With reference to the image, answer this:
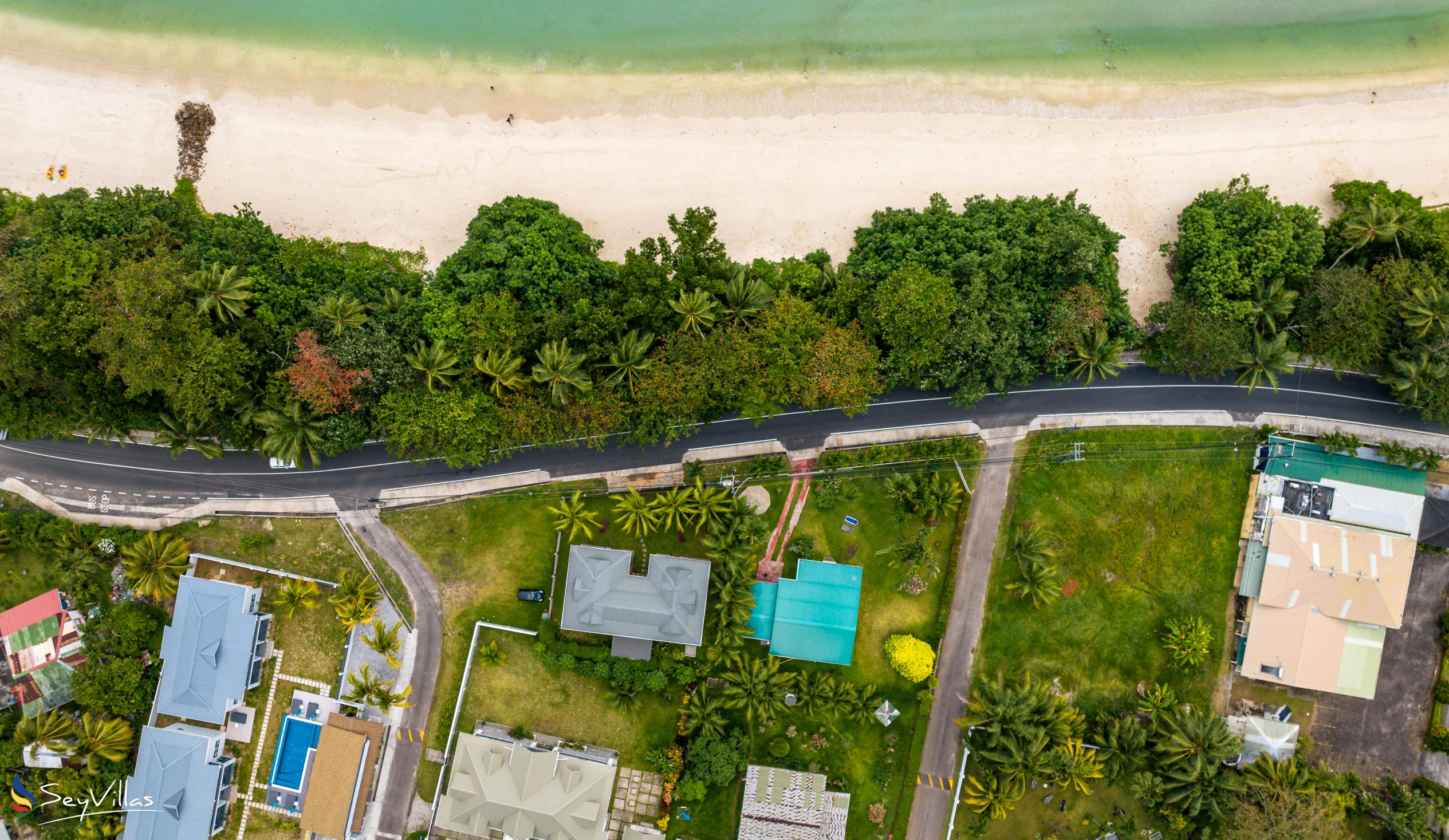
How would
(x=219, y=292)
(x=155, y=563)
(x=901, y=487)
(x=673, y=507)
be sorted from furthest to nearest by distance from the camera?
1. (x=155, y=563)
2. (x=901, y=487)
3. (x=673, y=507)
4. (x=219, y=292)

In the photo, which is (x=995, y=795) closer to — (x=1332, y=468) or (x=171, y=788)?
(x=1332, y=468)

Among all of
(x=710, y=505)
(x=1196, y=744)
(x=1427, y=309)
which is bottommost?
(x=1196, y=744)

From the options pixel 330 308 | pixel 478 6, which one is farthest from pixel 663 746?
pixel 478 6

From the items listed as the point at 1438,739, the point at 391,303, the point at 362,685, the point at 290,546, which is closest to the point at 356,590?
the point at 362,685

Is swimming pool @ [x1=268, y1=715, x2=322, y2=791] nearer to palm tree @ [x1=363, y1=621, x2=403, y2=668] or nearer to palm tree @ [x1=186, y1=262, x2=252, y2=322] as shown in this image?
palm tree @ [x1=363, y1=621, x2=403, y2=668]

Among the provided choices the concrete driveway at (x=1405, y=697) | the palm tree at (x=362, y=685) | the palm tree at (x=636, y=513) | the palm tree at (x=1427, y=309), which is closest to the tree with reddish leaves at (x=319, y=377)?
the palm tree at (x=362, y=685)

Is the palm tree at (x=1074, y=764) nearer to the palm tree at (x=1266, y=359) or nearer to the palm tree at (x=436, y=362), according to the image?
the palm tree at (x=1266, y=359)
